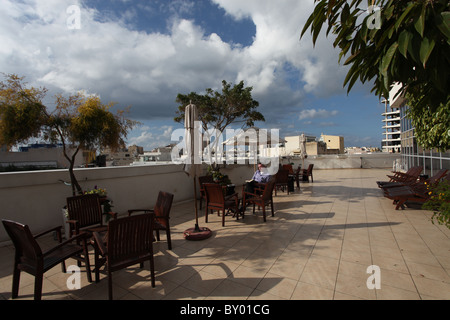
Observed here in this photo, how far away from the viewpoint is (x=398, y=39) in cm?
111

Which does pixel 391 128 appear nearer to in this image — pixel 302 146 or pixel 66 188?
pixel 302 146

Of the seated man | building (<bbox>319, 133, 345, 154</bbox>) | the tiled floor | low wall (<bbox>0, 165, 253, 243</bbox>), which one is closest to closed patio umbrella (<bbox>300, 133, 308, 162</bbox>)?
the seated man

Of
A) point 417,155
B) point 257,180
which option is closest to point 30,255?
point 257,180

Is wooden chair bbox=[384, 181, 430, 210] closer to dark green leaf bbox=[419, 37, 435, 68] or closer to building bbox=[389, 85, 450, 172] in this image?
building bbox=[389, 85, 450, 172]

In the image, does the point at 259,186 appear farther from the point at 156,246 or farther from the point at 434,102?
the point at 434,102

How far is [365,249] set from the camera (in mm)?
3412

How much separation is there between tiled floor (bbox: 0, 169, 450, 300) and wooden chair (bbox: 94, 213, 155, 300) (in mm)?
358

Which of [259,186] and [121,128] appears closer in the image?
[121,128]

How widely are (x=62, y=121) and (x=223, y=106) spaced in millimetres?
7117

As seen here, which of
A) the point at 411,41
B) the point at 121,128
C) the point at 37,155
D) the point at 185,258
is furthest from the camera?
the point at 37,155

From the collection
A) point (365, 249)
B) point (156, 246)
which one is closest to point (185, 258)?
point (156, 246)

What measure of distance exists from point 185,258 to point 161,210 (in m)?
0.90

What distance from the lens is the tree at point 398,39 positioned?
104cm
